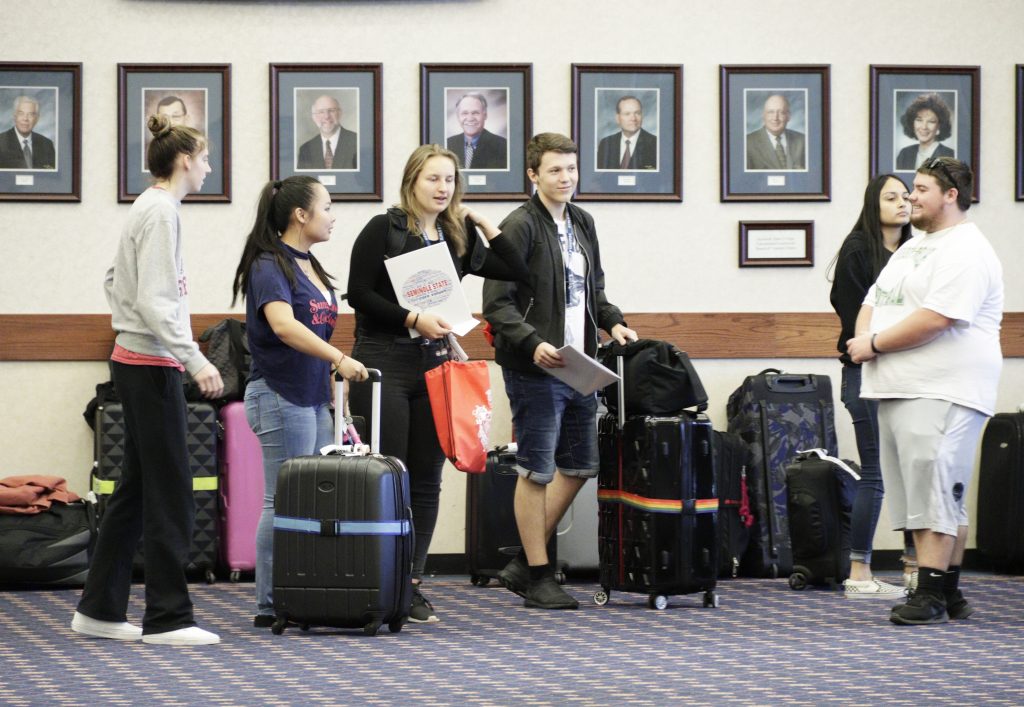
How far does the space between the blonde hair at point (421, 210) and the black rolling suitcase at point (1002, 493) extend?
2.73m

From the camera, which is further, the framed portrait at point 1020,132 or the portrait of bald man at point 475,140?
the framed portrait at point 1020,132

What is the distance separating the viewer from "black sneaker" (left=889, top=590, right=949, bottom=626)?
4473 millimetres

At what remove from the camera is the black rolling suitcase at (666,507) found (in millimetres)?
4844

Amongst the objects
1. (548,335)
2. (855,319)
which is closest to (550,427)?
(548,335)

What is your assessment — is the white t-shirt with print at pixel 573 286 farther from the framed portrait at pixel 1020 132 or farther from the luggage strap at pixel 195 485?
the framed portrait at pixel 1020 132

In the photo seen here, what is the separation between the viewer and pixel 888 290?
15.2 ft

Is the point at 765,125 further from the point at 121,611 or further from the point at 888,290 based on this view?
the point at 121,611

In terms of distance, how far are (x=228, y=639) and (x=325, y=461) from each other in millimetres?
575

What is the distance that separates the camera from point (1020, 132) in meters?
6.31

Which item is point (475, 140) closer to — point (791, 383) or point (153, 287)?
point (791, 383)

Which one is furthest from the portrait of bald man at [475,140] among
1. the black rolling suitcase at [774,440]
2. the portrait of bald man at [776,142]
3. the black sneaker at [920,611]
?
the black sneaker at [920,611]

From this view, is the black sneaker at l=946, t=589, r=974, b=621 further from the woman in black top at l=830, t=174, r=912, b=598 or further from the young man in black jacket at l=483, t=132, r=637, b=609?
the young man in black jacket at l=483, t=132, r=637, b=609

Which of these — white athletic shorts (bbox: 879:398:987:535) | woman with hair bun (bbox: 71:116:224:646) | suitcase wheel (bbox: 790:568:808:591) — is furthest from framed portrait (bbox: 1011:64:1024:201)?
woman with hair bun (bbox: 71:116:224:646)

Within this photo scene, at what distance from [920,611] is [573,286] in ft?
5.00
